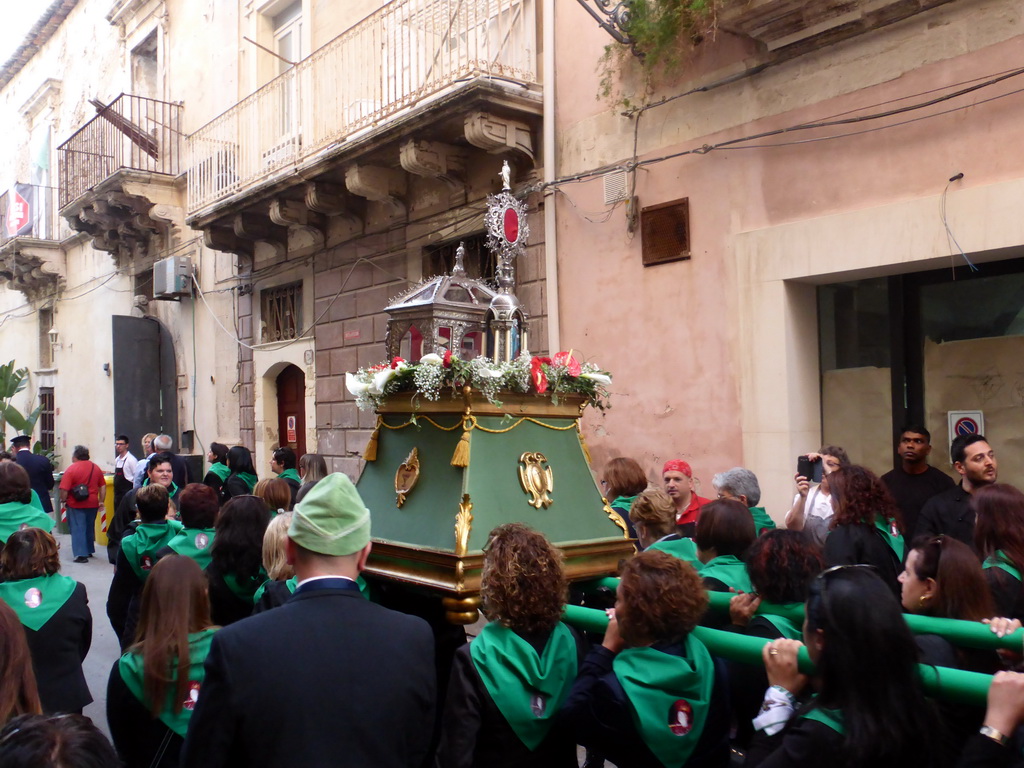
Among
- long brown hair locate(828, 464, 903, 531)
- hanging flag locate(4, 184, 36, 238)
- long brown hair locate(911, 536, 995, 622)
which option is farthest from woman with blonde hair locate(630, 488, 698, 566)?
hanging flag locate(4, 184, 36, 238)

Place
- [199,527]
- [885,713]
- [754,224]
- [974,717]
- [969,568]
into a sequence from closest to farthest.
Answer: [885,713]
[974,717]
[969,568]
[199,527]
[754,224]

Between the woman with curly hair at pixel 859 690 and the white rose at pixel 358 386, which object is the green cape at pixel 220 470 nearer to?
the white rose at pixel 358 386

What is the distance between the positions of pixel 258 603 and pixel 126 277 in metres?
14.3

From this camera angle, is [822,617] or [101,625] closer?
[822,617]

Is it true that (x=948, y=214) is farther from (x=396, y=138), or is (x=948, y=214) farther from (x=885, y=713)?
(x=396, y=138)

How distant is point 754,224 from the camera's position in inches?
268

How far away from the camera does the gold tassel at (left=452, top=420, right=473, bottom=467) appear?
336 cm

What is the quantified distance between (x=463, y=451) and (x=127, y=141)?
1413 cm

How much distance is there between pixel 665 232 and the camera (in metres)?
7.40

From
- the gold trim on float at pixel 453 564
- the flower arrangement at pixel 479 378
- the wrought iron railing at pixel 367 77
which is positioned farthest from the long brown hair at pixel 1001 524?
the wrought iron railing at pixel 367 77

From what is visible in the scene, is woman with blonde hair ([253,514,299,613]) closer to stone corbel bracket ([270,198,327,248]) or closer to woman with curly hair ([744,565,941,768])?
woman with curly hair ([744,565,941,768])

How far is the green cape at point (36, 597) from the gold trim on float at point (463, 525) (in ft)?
5.83

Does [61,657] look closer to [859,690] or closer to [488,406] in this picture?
[488,406]

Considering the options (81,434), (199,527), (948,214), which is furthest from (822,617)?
(81,434)
